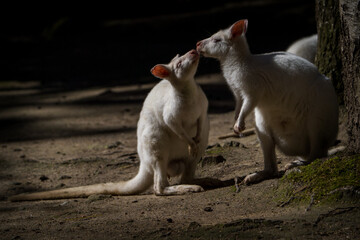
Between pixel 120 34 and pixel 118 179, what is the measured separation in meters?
10.1

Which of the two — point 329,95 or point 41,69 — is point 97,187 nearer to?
point 329,95

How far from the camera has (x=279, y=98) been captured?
4145mm

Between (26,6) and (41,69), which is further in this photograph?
(26,6)

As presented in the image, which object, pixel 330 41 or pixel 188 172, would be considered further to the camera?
pixel 330 41

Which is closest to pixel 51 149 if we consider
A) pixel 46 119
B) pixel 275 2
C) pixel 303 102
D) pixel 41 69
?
pixel 46 119

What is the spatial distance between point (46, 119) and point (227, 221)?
206 inches

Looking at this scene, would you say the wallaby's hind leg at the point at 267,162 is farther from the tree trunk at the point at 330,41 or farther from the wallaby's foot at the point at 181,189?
the tree trunk at the point at 330,41

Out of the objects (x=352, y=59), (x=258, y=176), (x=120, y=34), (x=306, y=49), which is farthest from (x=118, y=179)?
(x=120, y=34)

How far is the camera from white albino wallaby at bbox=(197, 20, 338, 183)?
13.3 feet

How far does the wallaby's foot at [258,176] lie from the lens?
412 cm

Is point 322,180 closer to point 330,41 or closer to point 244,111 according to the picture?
point 244,111

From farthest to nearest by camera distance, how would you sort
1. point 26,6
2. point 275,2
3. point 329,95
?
point 26,6 < point 275,2 < point 329,95

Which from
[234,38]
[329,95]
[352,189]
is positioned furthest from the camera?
[234,38]

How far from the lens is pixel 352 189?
10.1ft
